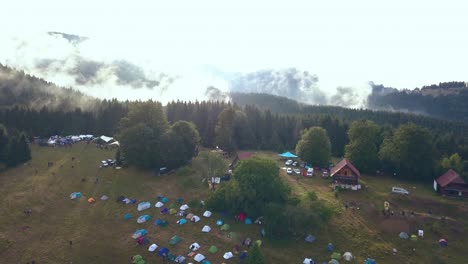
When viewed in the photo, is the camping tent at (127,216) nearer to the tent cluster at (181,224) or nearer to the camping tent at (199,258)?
the tent cluster at (181,224)

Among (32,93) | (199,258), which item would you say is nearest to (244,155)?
(199,258)

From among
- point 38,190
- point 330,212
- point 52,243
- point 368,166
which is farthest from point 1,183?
point 368,166

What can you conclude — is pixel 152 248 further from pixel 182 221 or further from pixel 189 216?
pixel 189 216

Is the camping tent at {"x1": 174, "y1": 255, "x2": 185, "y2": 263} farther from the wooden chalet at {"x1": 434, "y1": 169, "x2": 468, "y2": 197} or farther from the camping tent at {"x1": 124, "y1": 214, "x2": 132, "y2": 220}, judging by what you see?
the wooden chalet at {"x1": 434, "y1": 169, "x2": 468, "y2": 197}

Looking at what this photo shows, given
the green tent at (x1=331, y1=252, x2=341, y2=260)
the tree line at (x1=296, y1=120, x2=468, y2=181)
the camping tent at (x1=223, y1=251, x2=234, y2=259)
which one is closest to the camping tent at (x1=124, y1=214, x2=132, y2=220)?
the camping tent at (x1=223, y1=251, x2=234, y2=259)

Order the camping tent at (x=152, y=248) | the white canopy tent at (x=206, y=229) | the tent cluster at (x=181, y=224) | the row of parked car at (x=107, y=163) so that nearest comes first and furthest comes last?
1. the tent cluster at (x=181, y=224)
2. the camping tent at (x=152, y=248)
3. the white canopy tent at (x=206, y=229)
4. the row of parked car at (x=107, y=163)

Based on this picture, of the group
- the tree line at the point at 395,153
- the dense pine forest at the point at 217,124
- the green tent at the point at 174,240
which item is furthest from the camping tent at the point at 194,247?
the dense pine forest at the point at 217,124
